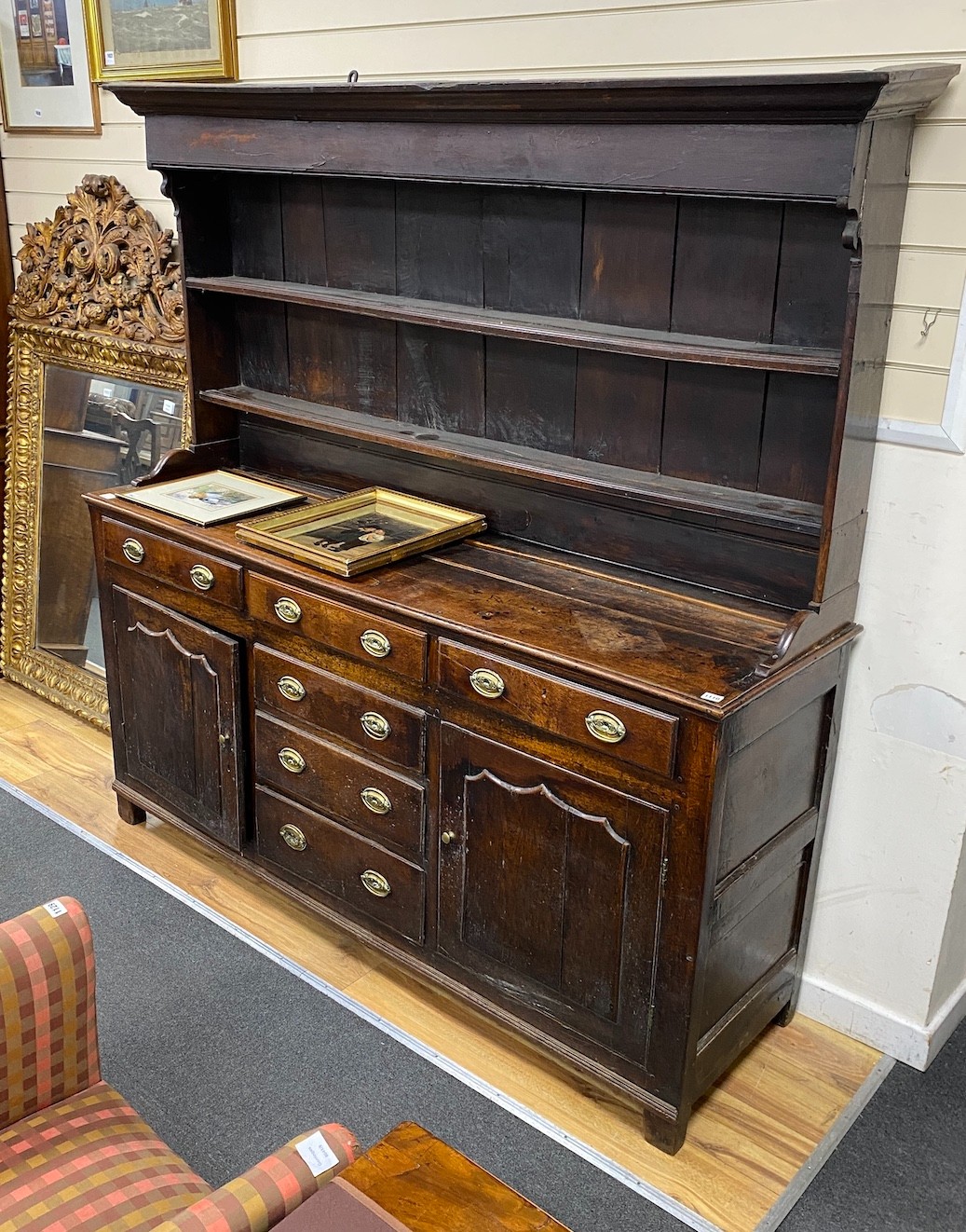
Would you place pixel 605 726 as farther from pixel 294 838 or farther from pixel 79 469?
pixel 79 469

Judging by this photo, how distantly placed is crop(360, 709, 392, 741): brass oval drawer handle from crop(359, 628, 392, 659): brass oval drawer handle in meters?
0.13

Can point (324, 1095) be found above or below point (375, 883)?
below

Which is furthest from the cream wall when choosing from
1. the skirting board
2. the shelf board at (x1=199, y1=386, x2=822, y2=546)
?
the shelf board at (x1=199, y1=386, x2=822, y2=546)

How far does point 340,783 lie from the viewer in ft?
7.97

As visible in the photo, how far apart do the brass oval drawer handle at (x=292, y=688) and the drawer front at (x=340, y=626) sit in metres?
0.12

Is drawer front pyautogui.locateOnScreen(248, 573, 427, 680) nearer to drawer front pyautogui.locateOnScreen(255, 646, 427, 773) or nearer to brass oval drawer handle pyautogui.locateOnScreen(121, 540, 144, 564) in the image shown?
drawer front pyautogui.locateOnScreen(255, 646, 427, 773)

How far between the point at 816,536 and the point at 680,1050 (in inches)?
37.5

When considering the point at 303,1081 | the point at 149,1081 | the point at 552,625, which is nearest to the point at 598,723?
the point at 552,625

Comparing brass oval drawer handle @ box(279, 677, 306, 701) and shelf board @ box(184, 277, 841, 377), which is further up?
shelf board @ box(184, 277, 841, 377)

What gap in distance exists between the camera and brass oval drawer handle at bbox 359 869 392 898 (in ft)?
7.93

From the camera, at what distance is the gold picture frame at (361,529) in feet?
7.59

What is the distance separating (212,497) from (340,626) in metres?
0.66

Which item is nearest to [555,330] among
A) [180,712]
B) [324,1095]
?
[180,712]

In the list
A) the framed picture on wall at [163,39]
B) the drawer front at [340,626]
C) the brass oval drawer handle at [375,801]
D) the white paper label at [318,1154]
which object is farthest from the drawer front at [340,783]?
the framed picture on wall at [163,39]
